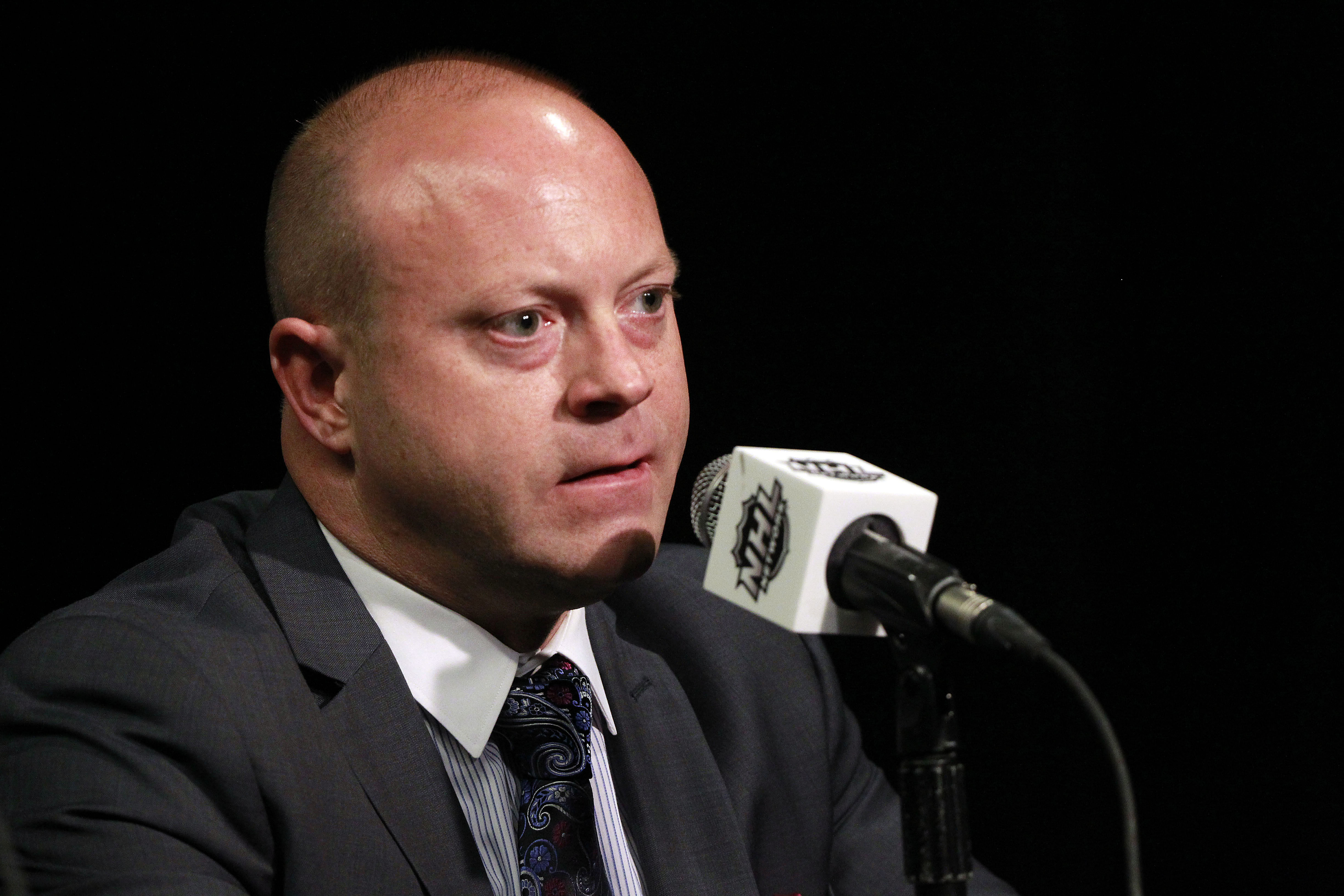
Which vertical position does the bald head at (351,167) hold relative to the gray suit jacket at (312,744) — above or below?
above

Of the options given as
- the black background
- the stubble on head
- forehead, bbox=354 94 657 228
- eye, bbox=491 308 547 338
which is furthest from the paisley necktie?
the black background

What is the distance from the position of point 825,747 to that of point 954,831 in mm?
964

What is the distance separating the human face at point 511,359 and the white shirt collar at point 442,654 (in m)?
0.10

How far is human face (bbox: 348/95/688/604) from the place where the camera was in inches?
63.6

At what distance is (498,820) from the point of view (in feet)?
5.56

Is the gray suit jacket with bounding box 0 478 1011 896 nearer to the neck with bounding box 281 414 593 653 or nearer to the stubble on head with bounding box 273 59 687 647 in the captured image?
the neck with bounding box 281 414 593 653

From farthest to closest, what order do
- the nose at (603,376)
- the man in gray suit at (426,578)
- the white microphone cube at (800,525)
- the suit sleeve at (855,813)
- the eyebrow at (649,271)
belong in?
the suit sleeve at (855,813) → the eyebrow at (649,271) → the nose at (603,376) → the man in gray suit at (426,578) → the white microphone cube at (800,525)

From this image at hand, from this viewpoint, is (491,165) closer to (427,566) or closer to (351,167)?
(351,167)

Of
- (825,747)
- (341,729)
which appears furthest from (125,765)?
(825,747)

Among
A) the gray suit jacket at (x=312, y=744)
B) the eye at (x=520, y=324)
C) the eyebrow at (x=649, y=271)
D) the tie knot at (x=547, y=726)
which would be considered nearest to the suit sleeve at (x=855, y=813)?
the gray suit jacket at (x=312, y=744)

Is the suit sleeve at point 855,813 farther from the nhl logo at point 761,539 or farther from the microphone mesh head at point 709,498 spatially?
the nhl logo at point 761,539

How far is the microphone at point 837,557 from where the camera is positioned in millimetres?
1096

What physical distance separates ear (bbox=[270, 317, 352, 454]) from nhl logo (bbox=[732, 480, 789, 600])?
27.6 inches

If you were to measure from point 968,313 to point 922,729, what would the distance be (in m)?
1.56
